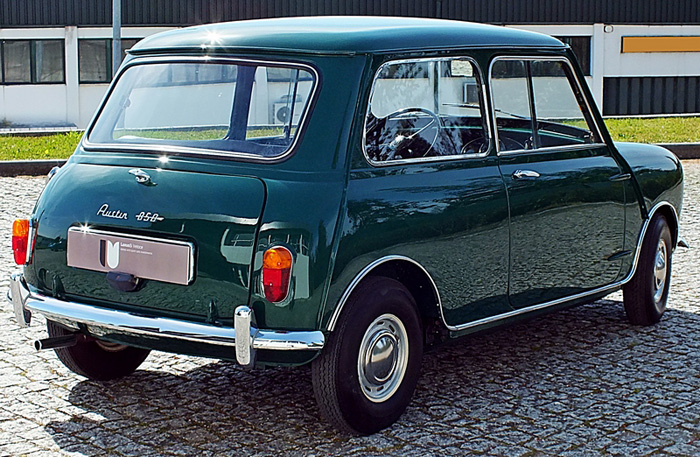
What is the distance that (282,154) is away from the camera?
4.88m

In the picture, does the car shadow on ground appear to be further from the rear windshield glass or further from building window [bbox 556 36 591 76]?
building window [bbox 556 36 591 76]

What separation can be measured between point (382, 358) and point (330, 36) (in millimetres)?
1467

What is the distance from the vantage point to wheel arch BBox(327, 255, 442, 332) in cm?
474

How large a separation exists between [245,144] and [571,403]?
2.01 m

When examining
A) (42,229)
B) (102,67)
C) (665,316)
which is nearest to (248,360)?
(42,229)

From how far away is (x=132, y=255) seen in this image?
488cm

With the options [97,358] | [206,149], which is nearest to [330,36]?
[206,149]

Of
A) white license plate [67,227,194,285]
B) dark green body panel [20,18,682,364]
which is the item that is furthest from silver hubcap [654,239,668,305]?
white license plate [67,227,194,285]

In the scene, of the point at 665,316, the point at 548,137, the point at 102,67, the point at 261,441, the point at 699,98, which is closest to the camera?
the point at 261,441

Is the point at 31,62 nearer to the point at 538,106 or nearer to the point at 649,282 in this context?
the point at 649,282

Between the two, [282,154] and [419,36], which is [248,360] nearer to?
[282,154]

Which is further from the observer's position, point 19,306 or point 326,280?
point 19,306

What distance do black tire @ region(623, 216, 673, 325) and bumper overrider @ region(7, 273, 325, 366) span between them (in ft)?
9.89

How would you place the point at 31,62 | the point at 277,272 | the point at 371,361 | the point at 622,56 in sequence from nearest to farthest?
the point at 277,272
the point at 371,361
the point at 31,62
the point at 622,56
